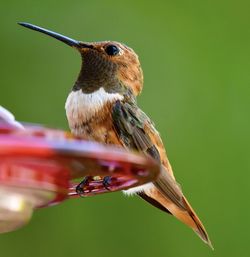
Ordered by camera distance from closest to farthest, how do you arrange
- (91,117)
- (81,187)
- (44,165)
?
(44,165) < (81,187) < (91,117)

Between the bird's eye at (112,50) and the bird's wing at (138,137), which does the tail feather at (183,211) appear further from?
the bird's eye at (112,50)

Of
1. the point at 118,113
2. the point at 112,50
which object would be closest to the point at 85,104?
the point at 118,113

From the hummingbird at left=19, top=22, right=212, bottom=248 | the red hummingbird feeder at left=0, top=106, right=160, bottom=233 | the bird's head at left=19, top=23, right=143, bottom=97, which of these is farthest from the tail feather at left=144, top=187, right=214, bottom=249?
the red hummingbird feeder at left=0, top=106, right=160, bottom=233

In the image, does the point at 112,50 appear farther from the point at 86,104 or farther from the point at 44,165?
the point at 44,165

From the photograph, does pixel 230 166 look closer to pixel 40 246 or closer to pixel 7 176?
pixel 40 246

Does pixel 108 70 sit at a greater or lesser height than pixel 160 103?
greater
